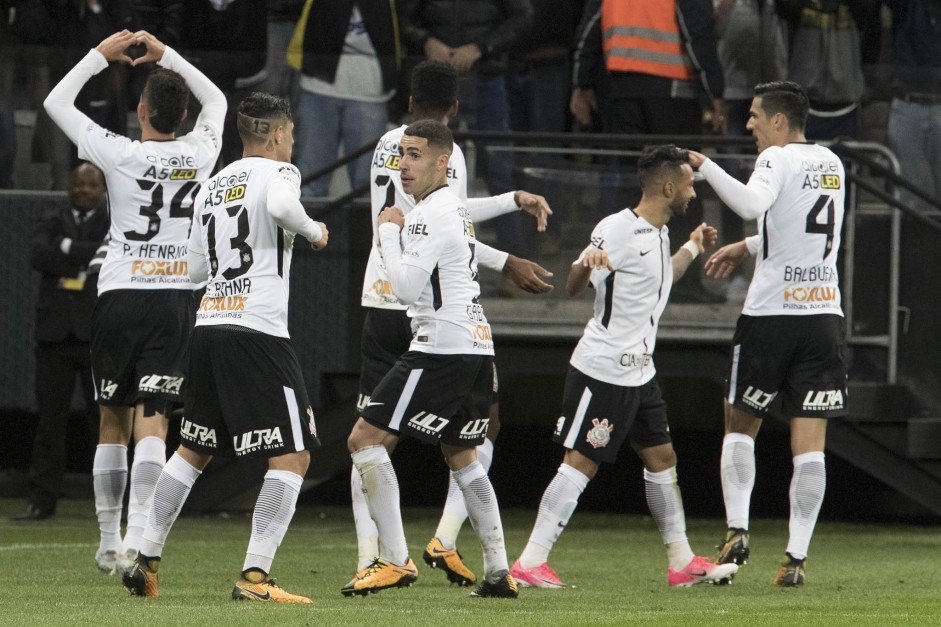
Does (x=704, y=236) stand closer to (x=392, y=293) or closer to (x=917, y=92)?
(x=392, y=293)

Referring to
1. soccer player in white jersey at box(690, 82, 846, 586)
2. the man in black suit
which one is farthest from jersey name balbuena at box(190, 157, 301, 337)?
the man in black suit

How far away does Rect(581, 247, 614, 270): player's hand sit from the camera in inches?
307

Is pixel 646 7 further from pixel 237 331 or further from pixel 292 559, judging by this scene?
pixel 237 331

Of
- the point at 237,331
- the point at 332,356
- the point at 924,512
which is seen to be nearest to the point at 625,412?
the point at 237,331

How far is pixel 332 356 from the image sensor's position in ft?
38.9

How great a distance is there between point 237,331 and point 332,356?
506cm

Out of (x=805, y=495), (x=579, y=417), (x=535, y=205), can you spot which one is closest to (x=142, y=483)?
(x=579, y=417)

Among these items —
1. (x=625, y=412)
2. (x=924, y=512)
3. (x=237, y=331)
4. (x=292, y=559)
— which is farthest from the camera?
(x=924, y=512)

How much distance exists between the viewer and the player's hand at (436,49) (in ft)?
38.7

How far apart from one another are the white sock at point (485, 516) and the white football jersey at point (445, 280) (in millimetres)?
555

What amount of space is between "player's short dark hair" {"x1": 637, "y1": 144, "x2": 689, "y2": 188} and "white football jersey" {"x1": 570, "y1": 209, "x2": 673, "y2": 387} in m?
0.23

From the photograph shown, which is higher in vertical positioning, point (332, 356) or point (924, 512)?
point (332, 356)

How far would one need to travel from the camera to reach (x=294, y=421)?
6.80 meters

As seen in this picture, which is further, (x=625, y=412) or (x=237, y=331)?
(x=625, y=412)
